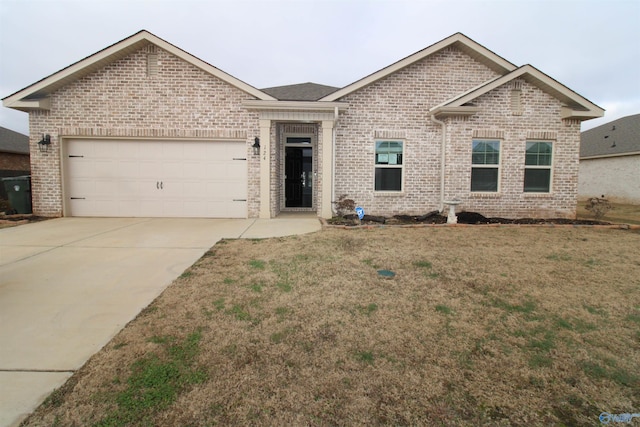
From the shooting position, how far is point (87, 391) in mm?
2209

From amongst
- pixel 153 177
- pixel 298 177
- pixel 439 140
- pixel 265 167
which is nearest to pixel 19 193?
pixel 153 177

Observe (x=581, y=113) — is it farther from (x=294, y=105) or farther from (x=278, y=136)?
(x=278, y=136)

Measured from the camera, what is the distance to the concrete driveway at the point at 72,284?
8.21ft

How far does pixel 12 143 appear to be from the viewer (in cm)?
1719

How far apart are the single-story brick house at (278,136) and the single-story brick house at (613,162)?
11723 mm

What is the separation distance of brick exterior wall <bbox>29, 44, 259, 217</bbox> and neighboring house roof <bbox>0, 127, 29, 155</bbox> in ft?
32.8

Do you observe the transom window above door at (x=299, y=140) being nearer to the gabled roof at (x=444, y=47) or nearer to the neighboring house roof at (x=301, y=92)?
the neighboring house roof at (x=301, y=92)

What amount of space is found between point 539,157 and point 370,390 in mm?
10546

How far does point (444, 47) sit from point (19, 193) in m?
13.2

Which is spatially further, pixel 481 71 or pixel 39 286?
pixel 481 71

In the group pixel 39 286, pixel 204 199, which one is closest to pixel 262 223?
pixel 204 199

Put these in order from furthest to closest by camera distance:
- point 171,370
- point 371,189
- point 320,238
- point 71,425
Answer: point 371,189 < point 320,238 < point 171,370 < point 71,425

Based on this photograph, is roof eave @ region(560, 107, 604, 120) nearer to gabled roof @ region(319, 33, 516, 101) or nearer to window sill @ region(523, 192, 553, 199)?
gabled roof @ region(319, 33, 516, 101)

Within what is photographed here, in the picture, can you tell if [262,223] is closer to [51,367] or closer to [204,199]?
[204,199]
